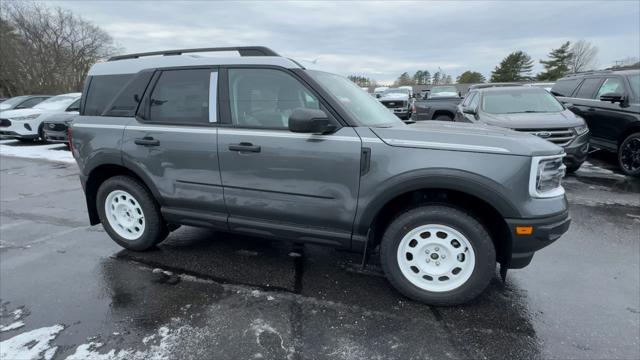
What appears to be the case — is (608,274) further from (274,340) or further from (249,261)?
(249,261)

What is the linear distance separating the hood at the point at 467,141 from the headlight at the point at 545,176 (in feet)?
0.19

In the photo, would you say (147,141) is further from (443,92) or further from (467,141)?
(443,92)

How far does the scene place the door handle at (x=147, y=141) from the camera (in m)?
3.49

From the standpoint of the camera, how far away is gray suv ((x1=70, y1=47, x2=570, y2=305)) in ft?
8.76

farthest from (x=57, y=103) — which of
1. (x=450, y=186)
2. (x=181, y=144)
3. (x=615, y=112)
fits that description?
(x=615, y=112)

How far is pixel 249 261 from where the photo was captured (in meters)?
3.74

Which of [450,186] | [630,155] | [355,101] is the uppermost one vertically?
[355,101]

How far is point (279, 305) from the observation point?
2.95 meters

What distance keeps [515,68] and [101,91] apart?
210 feet

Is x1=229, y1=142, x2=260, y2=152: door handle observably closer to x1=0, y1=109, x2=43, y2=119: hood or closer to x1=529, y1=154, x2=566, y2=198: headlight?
x1=529, y1=154, x2=566, y2=198: headlight

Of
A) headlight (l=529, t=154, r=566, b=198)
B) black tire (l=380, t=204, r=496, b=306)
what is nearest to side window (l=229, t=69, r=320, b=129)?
black tire (l=380, t=204, r=496, b=306)

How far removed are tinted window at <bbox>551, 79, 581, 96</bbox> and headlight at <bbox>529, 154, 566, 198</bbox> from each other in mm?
8026

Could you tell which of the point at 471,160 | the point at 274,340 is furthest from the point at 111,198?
the point at 471,160

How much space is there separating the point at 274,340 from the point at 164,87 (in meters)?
2.54
